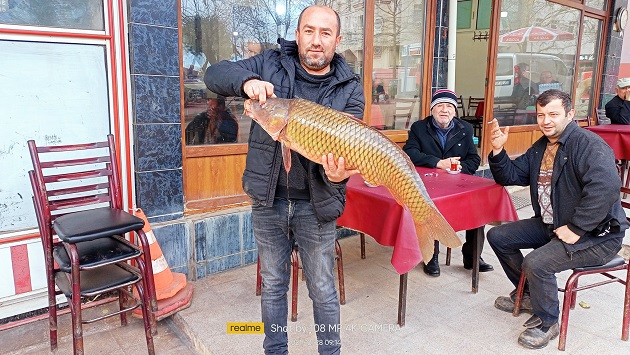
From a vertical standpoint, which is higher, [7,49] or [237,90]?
[7,49]

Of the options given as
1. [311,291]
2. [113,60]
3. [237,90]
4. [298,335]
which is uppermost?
[113,60]

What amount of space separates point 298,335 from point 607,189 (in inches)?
81.8

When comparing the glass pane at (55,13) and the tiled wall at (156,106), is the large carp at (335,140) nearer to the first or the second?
the tiled wall at (156,106)

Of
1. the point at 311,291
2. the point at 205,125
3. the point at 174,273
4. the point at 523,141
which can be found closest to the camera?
the point at 311,291

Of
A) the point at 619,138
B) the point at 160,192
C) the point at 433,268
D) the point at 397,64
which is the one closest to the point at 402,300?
the point at 433,268

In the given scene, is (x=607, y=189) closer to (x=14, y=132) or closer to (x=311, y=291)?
(x=311, y=291)

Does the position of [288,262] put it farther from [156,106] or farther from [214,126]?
[214,126]

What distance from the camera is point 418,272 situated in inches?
162

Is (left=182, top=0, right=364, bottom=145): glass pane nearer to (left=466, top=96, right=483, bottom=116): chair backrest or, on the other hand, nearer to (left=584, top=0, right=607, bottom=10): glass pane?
(left=584, top=0, right=607, bottom=10): glass pane

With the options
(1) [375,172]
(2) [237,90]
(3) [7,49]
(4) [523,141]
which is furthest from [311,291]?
(4) [523,141]

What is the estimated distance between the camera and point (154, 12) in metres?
3.42

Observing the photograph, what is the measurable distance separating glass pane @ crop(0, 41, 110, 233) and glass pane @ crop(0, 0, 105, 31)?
0.45ft

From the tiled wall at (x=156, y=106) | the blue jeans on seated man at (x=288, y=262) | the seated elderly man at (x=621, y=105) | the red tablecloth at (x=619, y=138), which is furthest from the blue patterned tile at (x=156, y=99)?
the seated elderly man at (x=621, y=105)

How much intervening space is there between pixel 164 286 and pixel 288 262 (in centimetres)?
139
